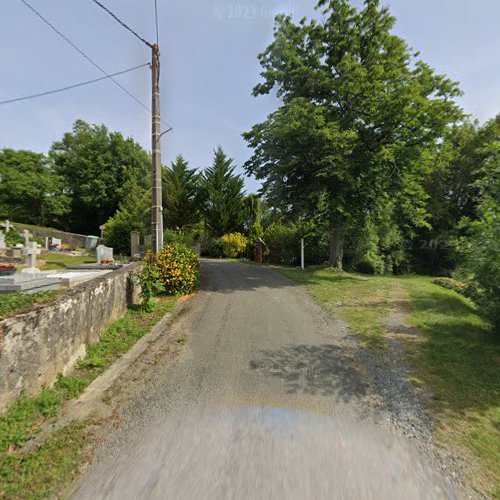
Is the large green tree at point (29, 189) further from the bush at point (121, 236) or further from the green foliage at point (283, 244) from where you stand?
the green foliage at point (283, 244)

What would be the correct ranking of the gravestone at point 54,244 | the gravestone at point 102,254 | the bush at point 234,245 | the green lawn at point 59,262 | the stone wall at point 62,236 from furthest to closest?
the stone wall at point 62,236, the bush at point 234,245, the gravestone at point 54,244, the gravestone at point 102,254, the green lawn at point 59,262

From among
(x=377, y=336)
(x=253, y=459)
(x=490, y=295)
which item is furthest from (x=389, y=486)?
(x=490, y=295)

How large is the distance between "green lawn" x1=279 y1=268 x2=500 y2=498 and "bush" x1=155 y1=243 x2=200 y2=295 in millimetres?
3663

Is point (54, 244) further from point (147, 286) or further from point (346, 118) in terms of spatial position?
point (346, 118)

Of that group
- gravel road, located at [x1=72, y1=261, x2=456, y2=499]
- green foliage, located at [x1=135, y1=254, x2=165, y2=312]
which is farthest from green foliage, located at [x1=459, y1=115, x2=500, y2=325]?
green foliage, located at [x1=135, y1=254, x2=165, y2=312]

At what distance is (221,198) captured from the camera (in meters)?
25.3

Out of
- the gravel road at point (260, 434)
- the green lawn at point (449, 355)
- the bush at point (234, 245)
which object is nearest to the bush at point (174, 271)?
the gravel road at point (260, 434)

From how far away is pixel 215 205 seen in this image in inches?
997

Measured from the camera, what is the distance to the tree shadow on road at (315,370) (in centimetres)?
354

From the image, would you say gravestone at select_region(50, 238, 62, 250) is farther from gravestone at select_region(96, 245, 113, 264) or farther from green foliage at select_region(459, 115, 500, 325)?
green foliage at select_region(459, 115, 500, 325)

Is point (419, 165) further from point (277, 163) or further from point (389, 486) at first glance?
point (389, 486)

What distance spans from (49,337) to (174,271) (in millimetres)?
4529

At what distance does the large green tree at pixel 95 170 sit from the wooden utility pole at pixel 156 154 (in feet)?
79.7

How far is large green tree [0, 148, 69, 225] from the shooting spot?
2922 cm
